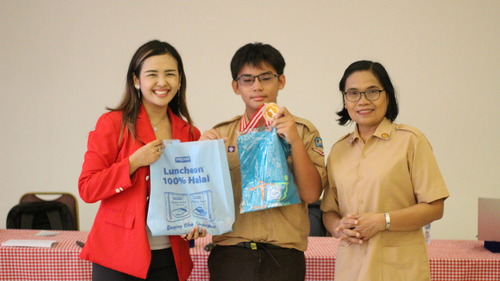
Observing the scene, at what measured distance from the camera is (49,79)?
5.03m

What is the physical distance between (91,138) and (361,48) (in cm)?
339

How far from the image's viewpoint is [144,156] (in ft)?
6.16

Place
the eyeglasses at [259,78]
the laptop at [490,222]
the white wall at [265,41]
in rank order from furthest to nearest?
the white wall at [265,41], the laptop at [490,222], the eyeglasses at [259,78]

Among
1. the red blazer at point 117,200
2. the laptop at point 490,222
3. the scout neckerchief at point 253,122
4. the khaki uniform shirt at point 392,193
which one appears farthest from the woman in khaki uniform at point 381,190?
the laptop at point 490,222

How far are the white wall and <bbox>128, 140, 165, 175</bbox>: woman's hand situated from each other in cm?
306

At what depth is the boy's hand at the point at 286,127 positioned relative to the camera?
72.7 inches

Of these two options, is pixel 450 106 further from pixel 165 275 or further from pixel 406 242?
pixel 165 275

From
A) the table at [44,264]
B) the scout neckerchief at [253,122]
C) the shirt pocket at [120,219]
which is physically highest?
the scout neckerchief at [253,122]

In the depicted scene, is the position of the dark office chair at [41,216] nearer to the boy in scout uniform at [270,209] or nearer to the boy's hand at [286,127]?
the boy in scout uniform at [270,209]

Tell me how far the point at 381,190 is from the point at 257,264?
53 cm

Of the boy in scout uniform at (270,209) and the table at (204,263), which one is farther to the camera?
the table at (204,263)

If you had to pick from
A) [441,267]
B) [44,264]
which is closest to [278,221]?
[441,267]

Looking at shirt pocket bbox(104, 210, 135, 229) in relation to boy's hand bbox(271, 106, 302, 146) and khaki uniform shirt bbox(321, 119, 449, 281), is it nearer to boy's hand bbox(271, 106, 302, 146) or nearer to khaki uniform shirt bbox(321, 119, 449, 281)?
boy's hand bbox(271, 106, 302, 146)

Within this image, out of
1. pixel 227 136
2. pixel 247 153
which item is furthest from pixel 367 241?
pixel 227 136
